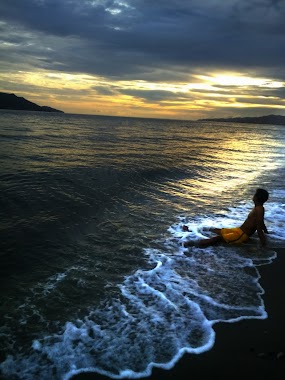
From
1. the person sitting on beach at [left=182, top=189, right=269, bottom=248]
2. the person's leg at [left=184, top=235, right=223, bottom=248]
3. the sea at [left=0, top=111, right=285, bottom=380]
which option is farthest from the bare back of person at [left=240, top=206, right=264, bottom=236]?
the person's leg at [left=184, top=235, right=223, bottom=248]

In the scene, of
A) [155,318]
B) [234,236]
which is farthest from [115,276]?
[234,236]

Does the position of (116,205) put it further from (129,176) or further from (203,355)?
(203,355)

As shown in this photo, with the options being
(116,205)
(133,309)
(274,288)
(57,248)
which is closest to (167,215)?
(116,205)

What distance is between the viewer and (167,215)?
11727 mm

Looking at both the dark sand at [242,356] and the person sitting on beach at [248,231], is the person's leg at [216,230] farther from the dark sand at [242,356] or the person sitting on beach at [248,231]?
the dark sand at [242,356]

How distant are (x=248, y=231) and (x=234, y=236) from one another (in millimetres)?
474

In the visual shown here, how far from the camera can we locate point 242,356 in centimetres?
464

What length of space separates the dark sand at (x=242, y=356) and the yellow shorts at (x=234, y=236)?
329 centimetres

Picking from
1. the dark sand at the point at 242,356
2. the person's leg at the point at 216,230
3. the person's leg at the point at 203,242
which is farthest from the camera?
the person's leg at the point at 216,230

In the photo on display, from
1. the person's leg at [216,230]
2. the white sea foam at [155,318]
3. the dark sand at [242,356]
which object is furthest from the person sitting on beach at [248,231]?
the dark sand at [242,356]

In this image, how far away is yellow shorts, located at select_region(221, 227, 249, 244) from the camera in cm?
916

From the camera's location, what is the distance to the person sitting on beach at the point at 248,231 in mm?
8992

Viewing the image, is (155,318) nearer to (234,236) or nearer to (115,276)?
(115,276)

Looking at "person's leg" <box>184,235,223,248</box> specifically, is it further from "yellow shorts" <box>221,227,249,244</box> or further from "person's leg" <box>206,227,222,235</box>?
"person's leg" <box>206,227,222,235</box>
